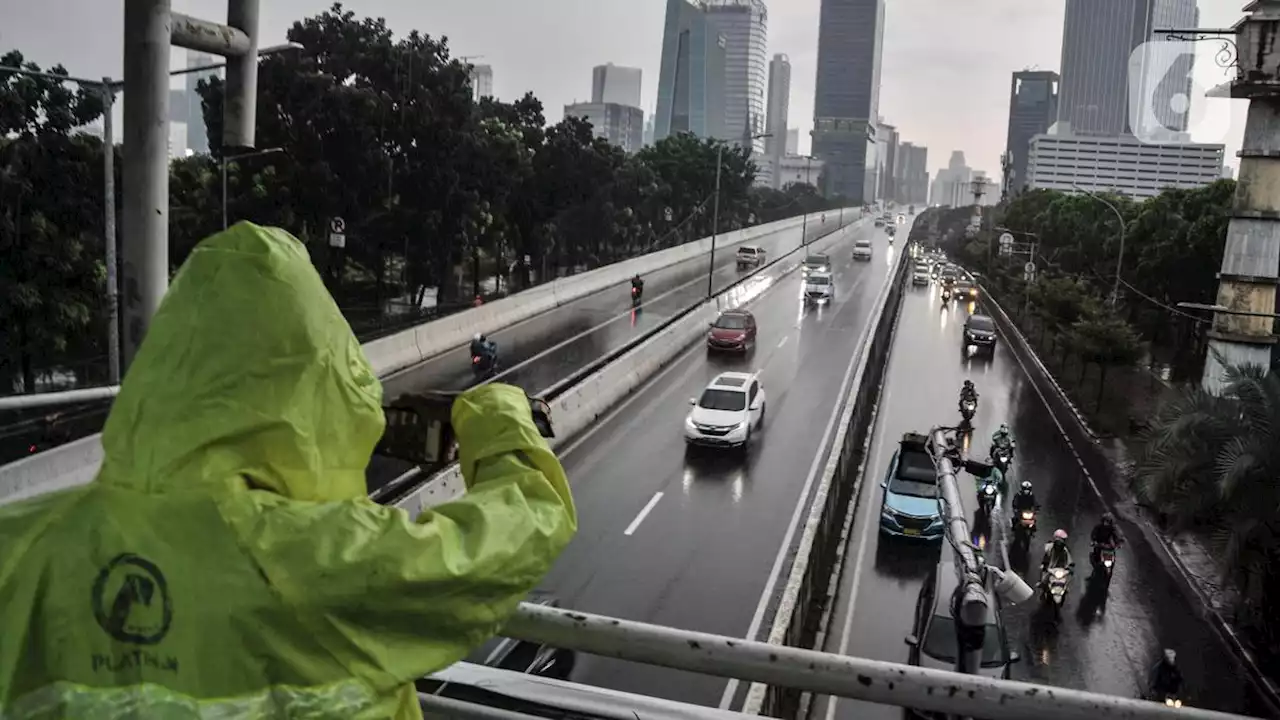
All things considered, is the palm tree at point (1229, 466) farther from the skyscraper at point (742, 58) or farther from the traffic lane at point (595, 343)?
the skyscraper at point (742, 58)

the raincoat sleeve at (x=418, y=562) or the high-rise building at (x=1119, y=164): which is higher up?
the high-rise building at (x=1119, y=164)

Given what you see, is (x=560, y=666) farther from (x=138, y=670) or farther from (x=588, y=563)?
(x=138, y=670)

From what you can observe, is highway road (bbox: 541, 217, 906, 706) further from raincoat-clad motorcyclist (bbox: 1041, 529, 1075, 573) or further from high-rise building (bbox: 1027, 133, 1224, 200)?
high-rise building (bbox: 1027, 133, 1224, 200)

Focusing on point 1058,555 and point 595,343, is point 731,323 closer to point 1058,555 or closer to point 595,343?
point 595,343

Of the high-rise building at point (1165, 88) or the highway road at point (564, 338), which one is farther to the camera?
the high-rise building at point (1165, 88)

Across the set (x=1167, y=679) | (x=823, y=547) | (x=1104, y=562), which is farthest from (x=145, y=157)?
(x=1104, y=562)

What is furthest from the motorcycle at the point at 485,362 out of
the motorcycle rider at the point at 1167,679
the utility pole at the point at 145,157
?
the utility pole at the point at 145,157

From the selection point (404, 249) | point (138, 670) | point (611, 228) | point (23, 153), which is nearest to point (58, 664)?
point (138, 670)
